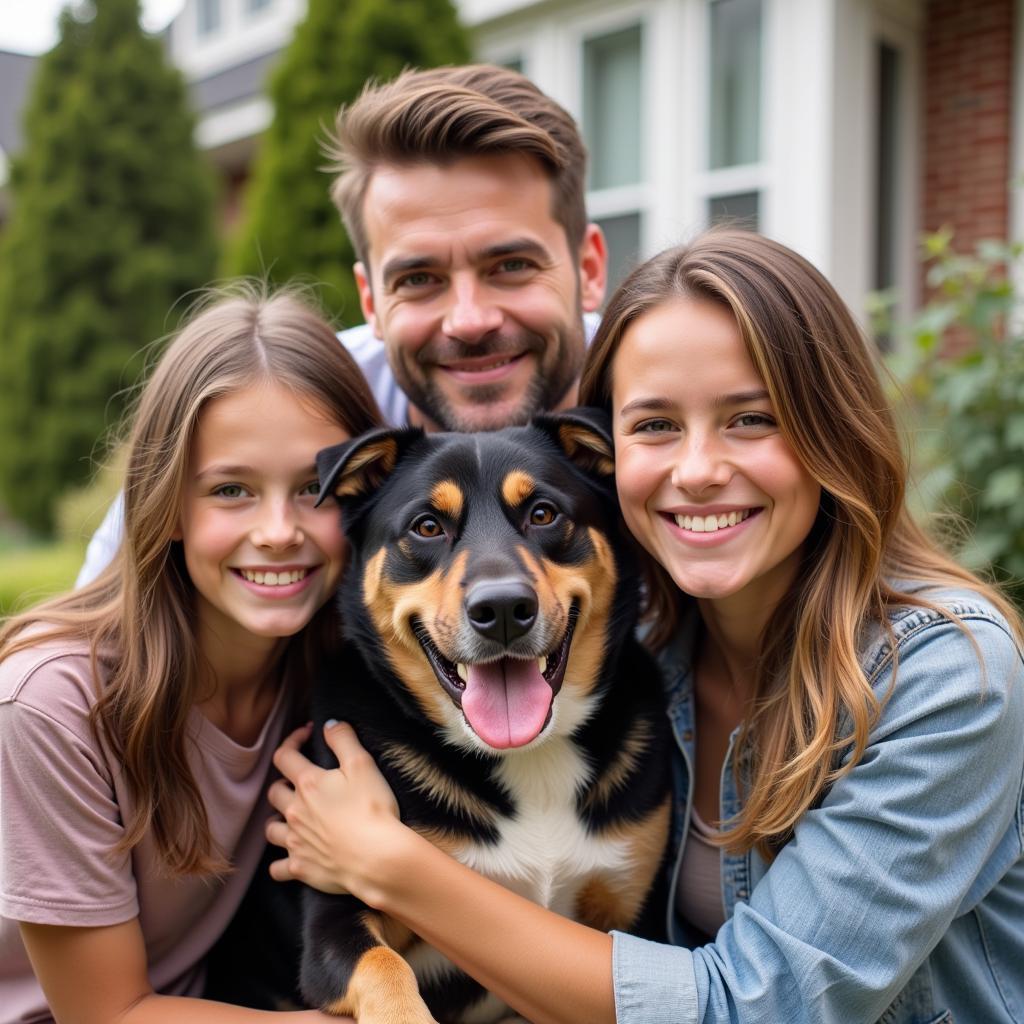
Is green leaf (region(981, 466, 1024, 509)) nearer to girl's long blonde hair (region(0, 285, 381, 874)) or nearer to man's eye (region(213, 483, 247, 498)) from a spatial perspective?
girl's long blonde hair (region(0, 285, 381, 874))

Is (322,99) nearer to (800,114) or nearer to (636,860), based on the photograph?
(800,114)

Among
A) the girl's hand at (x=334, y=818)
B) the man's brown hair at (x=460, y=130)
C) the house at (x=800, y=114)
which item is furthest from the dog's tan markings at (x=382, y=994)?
the house at (x=800, y=114)

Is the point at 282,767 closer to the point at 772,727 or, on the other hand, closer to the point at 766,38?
the point at 772,727

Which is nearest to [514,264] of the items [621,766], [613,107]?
[621,766]

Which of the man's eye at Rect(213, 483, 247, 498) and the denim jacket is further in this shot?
the man's eye at Rect(213, 483, 247, 498)

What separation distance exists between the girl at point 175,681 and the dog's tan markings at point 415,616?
0.18 meters

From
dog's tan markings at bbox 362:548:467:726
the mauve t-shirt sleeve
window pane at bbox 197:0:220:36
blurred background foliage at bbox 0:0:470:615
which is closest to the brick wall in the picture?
dog's tan markings at bbox 362:548:467:726

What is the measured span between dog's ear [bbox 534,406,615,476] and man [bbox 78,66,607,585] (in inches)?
22.7

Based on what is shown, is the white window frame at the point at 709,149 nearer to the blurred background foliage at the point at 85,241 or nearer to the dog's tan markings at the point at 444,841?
the dog's tan markings at the point at 444,841

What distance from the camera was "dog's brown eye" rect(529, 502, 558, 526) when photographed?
260 cm

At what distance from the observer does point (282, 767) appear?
2.68 metres

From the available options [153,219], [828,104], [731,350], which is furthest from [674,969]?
[153,219]

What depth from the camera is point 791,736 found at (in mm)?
2342

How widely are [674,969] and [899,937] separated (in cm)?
43
